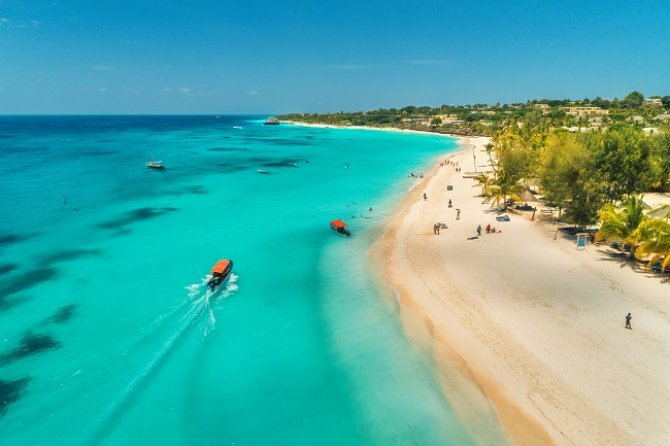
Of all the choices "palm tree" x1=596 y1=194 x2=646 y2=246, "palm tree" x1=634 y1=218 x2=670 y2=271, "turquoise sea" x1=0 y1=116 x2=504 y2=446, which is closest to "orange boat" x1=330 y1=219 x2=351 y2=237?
"turquoise sea" x1=0 y1=116 x2=504 y2=446

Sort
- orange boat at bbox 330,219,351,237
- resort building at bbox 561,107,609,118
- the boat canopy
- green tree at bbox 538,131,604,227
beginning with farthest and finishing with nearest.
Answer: resort building at bbox 561,107,609,118, orange boat at bbox 330,219,351,237, green tree at bbox 538,131,604,227, the boat canopy

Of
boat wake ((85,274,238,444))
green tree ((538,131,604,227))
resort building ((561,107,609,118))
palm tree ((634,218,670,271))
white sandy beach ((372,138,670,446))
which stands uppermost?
resort building ((561,107,609,118))

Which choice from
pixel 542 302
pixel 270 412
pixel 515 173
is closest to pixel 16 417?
pixel 270 412

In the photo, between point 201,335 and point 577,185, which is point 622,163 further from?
point 201,335

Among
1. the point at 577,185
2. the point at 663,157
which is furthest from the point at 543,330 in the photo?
the point at 663,157

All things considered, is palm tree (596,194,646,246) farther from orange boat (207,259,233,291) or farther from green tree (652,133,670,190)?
orange boat (207,259,233,291)

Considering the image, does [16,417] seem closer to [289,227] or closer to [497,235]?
[289,227]

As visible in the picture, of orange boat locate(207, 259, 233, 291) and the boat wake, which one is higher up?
Result: orange boat locate(207, 259, 233, 291)
